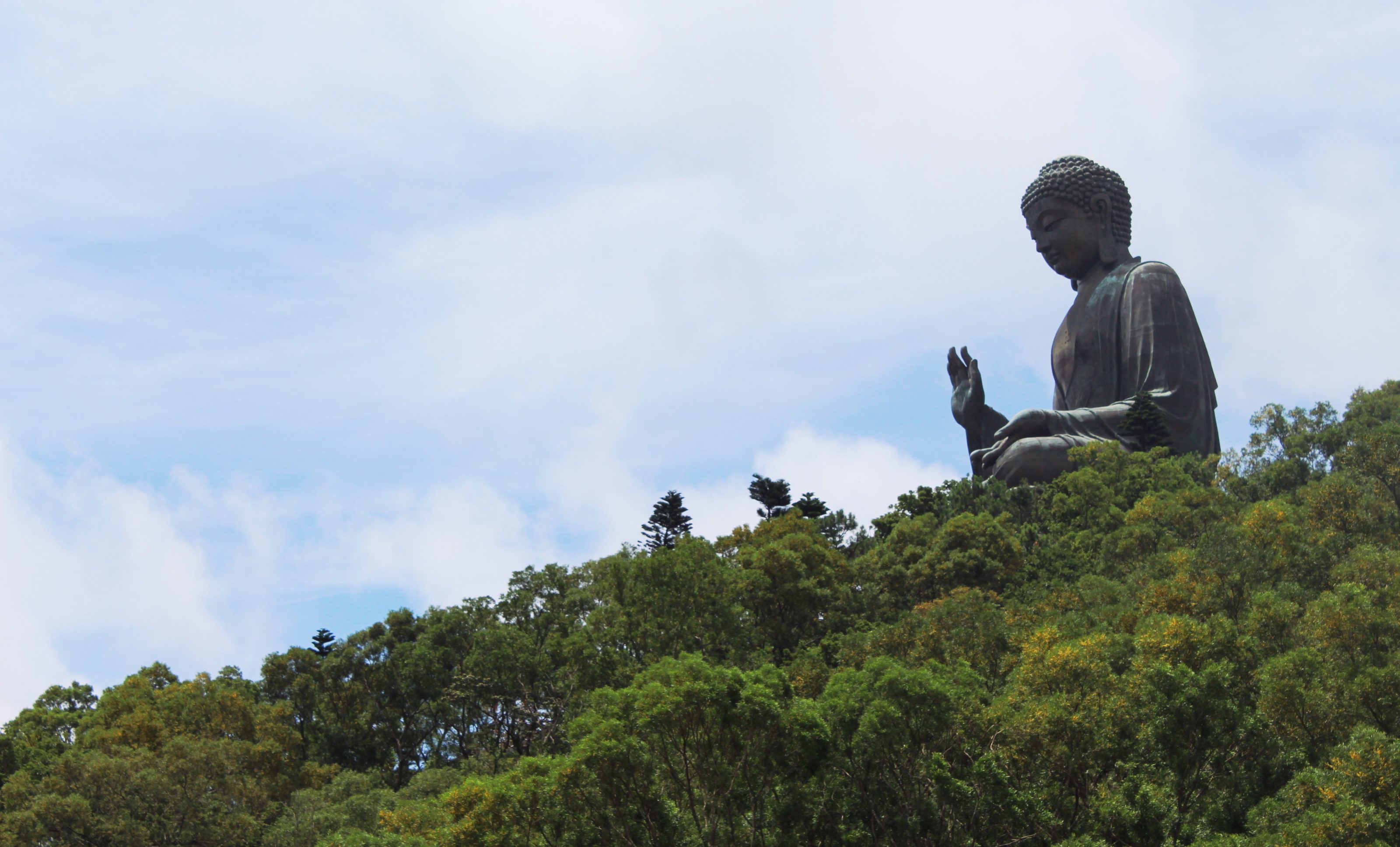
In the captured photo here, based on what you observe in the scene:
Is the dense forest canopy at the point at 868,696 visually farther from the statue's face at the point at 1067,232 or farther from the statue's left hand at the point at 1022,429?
the statue's face at the point at 1067,232

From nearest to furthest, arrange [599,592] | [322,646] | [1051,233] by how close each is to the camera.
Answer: [599,592] < [322,646] < [1051,233]

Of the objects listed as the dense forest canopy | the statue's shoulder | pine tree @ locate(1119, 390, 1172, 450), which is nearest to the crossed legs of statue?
the dense forest canopy

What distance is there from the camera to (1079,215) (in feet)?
107

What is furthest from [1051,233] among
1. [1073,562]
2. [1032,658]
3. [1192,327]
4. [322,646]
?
[1032,658]

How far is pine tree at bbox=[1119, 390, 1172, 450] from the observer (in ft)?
96.8

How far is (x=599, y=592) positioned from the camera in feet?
74.7

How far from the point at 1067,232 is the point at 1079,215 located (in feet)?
1.47

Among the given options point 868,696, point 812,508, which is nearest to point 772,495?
point 812,508

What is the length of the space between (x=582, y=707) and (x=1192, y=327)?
1761 centimetres

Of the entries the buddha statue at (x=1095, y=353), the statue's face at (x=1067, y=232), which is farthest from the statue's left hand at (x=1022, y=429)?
the statue's face at (x=1067, y=232)

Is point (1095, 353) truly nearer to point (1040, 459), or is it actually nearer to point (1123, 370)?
point (1123, 370)

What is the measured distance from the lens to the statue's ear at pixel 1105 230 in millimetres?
32719

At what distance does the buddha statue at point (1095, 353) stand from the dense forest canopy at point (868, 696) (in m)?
1.41

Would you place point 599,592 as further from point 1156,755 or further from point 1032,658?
point 1156,755
